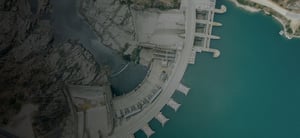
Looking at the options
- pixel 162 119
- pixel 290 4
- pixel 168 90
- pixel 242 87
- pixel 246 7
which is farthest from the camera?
pixel 246 7

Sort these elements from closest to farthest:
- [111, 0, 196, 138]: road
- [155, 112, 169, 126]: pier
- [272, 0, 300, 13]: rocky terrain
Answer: [111, 0, 196, 138]: road, [155, 112, 169, 126]: pier, [272, 0, 300, 13]: rocky terrain

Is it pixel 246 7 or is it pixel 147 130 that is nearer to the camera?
pixel 147 130

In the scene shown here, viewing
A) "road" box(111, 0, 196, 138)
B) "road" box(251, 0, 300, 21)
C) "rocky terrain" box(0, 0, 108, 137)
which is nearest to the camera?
"rocky terrain" box(0, 0, 108, 137)

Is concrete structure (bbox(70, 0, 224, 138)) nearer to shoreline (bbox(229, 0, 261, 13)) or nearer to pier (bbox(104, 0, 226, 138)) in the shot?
pier (bbox(104, 0, 226, 138))

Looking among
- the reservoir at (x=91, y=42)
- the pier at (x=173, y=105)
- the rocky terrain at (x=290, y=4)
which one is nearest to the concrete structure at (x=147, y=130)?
the pier at (x=173, y=105)

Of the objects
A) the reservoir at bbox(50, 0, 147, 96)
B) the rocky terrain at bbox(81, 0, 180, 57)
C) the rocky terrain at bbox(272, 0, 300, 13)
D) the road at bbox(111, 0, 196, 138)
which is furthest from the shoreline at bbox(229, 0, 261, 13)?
the reservoir at bbox(50, 0, 147, 96)

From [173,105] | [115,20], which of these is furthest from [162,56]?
[115,20]

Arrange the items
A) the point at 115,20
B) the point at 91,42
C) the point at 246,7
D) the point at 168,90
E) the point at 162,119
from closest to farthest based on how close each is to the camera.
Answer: the point at 91,42 → the point at 115,20 → the point at 162,119 → the point at 168,90 → the point at 246,7

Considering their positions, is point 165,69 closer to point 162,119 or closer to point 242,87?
point 162,119
